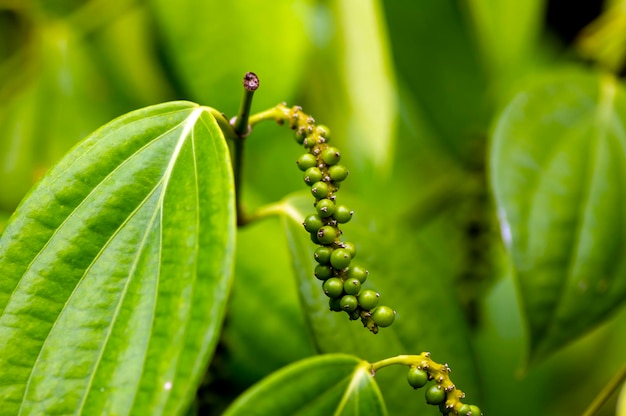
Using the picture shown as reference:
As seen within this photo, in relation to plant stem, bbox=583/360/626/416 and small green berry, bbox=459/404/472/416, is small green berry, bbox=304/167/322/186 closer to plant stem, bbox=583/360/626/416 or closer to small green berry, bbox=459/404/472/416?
small green berry, bbox=459/404/472/416

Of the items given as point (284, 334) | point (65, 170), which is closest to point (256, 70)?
point (284, 334)

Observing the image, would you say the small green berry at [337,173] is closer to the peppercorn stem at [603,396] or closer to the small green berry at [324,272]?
the small green berry at [324,272]

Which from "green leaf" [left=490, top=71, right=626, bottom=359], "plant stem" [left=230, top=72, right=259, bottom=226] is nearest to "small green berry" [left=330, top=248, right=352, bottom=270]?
"plant stem" [left=230, top=72, right=259, bottom=226]

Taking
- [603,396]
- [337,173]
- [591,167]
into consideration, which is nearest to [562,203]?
[591,167]

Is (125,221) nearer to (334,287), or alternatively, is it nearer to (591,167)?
(334,287)

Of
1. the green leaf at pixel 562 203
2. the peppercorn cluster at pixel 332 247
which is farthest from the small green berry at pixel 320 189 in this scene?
the green leaf at pixel 562 203

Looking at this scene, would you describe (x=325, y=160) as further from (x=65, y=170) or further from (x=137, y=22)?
(x=137, y=22)

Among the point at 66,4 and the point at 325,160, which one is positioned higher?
the point at 66,4
